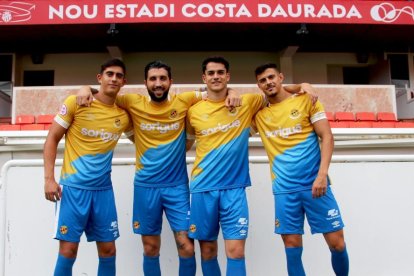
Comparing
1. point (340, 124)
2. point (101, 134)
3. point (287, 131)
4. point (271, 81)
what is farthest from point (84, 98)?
point (340, 124)

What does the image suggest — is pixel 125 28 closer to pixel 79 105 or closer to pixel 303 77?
pixel 303 77

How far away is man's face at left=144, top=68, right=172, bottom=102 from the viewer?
286 centimetres

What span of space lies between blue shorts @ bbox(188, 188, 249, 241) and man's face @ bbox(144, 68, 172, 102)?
0.75m

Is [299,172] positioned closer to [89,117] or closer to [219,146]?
[219,146]

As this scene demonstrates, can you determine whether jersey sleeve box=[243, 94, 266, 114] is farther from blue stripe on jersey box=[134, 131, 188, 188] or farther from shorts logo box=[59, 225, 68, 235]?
shorts logo box=[59, 225, 68, 235]

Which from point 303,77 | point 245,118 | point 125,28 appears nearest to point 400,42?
point 303,77

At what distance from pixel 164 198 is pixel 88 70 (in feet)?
33.4

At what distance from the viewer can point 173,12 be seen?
9.45 meters

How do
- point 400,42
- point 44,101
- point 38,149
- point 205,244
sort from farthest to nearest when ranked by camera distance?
point 400,42 → point 44,101 → point 38,149 → point 205,244

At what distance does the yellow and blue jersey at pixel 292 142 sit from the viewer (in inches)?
109

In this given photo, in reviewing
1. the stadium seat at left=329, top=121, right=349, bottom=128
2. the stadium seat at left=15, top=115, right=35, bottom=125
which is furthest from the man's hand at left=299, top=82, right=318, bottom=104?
the stadium seat at left=15, top=115, right=35, bottom=125

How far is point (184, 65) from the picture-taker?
1209cm

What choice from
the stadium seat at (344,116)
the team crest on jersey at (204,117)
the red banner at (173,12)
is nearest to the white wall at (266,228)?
the team crest on jersey at (204,117)

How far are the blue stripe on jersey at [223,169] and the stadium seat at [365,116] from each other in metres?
5.71
